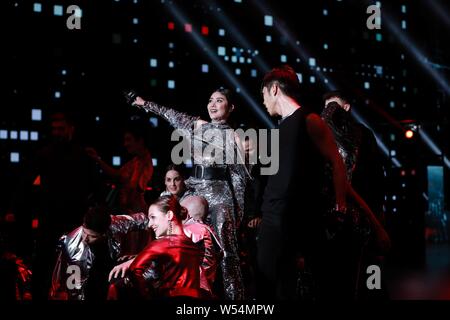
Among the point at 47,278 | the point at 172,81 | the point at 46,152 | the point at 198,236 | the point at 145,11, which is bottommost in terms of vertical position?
the point at 47,278

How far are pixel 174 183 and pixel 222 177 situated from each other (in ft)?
1.96

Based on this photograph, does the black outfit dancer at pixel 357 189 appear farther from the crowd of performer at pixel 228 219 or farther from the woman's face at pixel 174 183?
the woman's face at pixel 174 183

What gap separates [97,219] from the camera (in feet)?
12.0

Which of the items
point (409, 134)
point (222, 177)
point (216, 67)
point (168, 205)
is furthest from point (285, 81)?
point (216, 67)

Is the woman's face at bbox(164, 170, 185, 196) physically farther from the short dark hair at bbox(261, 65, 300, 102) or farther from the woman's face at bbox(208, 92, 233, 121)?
the short dark hair at bbox(261, 65, 300, 102)

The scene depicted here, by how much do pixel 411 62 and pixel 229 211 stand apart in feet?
37.0

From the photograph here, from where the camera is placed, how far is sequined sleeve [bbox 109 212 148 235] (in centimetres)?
394

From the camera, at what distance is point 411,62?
47.0 ft

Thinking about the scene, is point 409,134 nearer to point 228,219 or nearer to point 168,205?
point 228,219

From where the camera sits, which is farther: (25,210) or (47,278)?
(25,210)

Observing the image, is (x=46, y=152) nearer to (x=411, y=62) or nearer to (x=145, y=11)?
(x=145, y=11)

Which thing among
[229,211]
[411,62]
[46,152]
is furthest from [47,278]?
[411,62]
